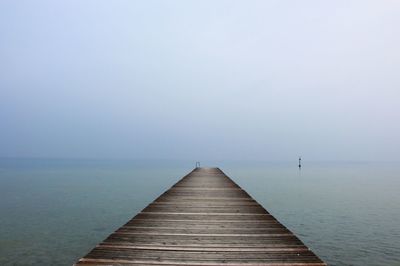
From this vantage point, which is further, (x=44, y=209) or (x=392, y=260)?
(x=44, y=209)

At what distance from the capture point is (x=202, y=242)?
6820mm

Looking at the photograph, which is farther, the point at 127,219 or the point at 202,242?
the point at 127,219

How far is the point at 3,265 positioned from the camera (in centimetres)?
1316

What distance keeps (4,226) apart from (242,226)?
1783 centimetres

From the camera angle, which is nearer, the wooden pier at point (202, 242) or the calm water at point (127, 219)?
the wooden pier at point (202, 242)

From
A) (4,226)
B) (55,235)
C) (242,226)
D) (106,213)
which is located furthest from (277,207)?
(242,226)

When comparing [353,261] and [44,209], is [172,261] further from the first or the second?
[44,209]

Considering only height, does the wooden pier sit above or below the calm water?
above

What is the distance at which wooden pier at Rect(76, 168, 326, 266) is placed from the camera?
568cm

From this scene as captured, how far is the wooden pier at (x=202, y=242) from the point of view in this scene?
5.68 m

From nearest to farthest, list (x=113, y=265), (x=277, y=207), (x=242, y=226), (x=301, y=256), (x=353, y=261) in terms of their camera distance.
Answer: (x=113, y=265), (x=301, y=256), (x=242, y=226), (x=353, y=261), (x=277, y=207)

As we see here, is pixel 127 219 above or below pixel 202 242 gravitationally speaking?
below

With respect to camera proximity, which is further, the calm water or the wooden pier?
the calm water

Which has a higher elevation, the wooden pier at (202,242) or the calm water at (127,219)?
the wooden pier at (202,242)
